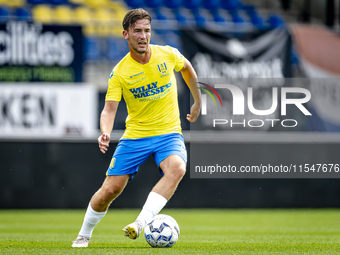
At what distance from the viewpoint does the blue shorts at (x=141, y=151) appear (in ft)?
17.5

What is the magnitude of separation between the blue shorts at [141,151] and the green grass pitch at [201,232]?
776mm

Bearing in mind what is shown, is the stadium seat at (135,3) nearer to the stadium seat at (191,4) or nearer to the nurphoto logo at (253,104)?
the stadium seat at (191,4)

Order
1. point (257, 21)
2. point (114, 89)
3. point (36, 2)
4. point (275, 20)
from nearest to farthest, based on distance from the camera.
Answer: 1. point (114, 89)
2. point (36, 2)
3. point (257, 21)
4. point (275, 20)

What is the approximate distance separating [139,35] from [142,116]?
2.66 feet

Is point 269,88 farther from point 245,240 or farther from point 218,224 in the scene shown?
point 245,240

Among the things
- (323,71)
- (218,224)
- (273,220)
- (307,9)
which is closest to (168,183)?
(218,224)

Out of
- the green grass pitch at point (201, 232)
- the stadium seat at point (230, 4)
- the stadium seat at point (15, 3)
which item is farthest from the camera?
the stadium seat at point (230, 4)

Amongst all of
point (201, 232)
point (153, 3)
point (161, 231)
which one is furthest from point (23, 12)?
point (161, 231)

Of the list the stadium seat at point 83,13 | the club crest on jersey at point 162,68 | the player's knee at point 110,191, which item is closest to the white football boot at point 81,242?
the player's knee at point 110,191

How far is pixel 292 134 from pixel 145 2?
18.7ft

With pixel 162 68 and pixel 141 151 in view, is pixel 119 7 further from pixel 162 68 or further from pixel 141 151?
pixel 141 151

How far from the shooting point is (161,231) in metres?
5.09

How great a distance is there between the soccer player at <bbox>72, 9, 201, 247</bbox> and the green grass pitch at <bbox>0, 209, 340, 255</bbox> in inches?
21.8

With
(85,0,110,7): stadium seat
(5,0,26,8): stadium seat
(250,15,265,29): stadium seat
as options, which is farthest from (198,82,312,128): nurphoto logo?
(5,0,26,8): stadium seat
